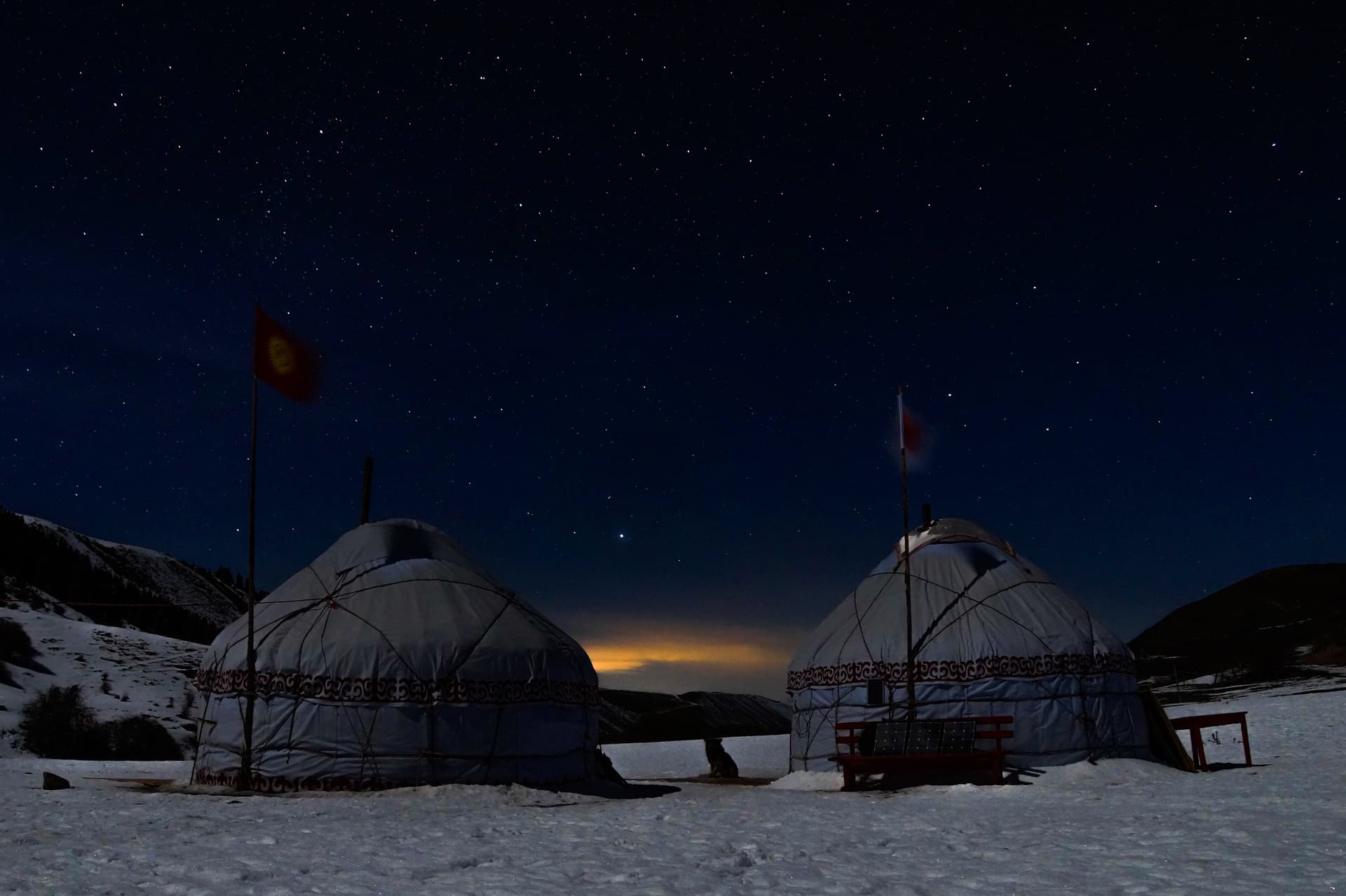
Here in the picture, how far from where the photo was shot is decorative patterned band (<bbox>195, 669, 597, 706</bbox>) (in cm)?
1391

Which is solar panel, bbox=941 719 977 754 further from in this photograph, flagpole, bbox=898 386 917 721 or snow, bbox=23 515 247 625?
snow, bbox=23 515 247 625

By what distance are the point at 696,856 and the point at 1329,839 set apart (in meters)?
4.76

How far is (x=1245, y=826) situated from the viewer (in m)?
8.46

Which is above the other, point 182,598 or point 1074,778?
point 182,598

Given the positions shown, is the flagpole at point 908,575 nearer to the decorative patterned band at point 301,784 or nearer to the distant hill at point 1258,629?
the decorative patterned band at point 301,784

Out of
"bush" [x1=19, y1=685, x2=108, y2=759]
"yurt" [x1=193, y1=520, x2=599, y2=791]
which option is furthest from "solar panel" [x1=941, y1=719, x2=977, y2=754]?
"bush" [x1=19, y1=685, x2=108, y2=759]

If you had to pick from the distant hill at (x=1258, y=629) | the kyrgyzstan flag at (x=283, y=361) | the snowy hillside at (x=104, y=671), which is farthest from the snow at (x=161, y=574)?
the kyrgyzstan flag at (x=283, y=361)

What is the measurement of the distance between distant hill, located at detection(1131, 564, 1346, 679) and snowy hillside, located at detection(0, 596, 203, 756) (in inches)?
1540

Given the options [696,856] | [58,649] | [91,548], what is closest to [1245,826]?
[696,856]

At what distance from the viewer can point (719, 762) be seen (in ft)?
66.3

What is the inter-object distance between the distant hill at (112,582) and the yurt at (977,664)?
24737mm

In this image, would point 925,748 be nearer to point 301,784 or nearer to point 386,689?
point 386,689

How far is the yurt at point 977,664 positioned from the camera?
15695mm

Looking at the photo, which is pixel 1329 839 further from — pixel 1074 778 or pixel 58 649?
pixel 58 649
